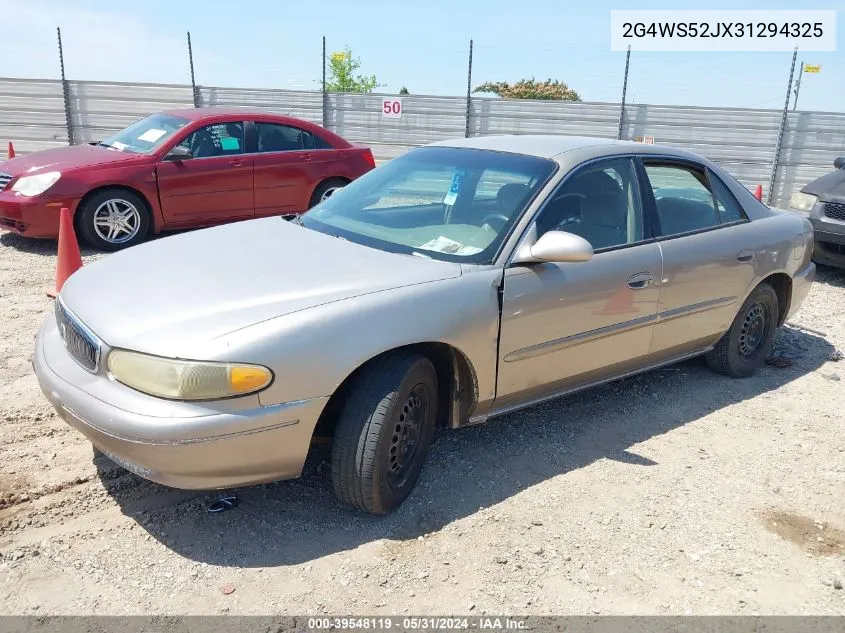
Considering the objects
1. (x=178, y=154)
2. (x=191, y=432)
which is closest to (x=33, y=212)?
(x=178, y=154)

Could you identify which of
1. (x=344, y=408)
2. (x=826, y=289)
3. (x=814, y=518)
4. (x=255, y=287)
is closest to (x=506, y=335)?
(x=344, y=408)

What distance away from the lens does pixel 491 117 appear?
618 inches

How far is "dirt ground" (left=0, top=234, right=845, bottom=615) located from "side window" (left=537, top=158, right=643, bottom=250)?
1.11 metres

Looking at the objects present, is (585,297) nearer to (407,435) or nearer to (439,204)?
(439,204)

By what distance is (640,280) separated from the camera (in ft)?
12.7

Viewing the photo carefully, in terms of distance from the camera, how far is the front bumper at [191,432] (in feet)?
8.43

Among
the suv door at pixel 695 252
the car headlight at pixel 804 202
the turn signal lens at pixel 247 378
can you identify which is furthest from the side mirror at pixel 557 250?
the car headlight at pixel 804 202

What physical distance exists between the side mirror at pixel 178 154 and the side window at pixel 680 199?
5.21 metres

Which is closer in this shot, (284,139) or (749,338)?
(749,338)

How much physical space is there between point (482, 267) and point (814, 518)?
1.93 meters

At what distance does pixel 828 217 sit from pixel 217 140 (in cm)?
663

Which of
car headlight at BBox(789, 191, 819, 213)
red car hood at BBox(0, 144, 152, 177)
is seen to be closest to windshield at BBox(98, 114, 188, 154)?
red car hood at BBox(0, 144, 152, 177)

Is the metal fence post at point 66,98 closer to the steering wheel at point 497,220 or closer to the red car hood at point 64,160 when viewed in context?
the red car hood at point 64,160

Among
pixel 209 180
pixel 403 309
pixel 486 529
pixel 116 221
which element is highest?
pixel 403 309
